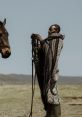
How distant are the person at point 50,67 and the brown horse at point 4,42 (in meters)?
2.49

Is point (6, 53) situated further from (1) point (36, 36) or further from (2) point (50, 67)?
(2) point (50, 67)

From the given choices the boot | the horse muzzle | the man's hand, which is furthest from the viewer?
the horse muzzle

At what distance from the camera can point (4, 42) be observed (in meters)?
15.4

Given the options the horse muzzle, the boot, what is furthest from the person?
the horse muzzle

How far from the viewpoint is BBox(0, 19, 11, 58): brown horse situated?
1483cm

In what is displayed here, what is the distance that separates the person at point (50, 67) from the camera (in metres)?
12.0

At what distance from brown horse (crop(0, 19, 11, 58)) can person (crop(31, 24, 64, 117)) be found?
2490 millimetres

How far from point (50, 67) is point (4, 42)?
3.53 meters

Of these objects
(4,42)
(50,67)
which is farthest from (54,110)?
(4,42)

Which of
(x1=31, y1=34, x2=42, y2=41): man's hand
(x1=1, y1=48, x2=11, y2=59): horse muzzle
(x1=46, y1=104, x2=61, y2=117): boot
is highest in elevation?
(x1=31, y1=34, x2=42, y2=41): man's hand

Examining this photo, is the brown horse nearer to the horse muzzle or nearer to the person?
the horse muzzle

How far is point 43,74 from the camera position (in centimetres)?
1227

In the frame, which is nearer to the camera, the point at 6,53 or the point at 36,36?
the point at 36,36

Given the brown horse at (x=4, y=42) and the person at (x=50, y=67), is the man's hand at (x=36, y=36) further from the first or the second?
the brown horse at (x=4, y=42)
